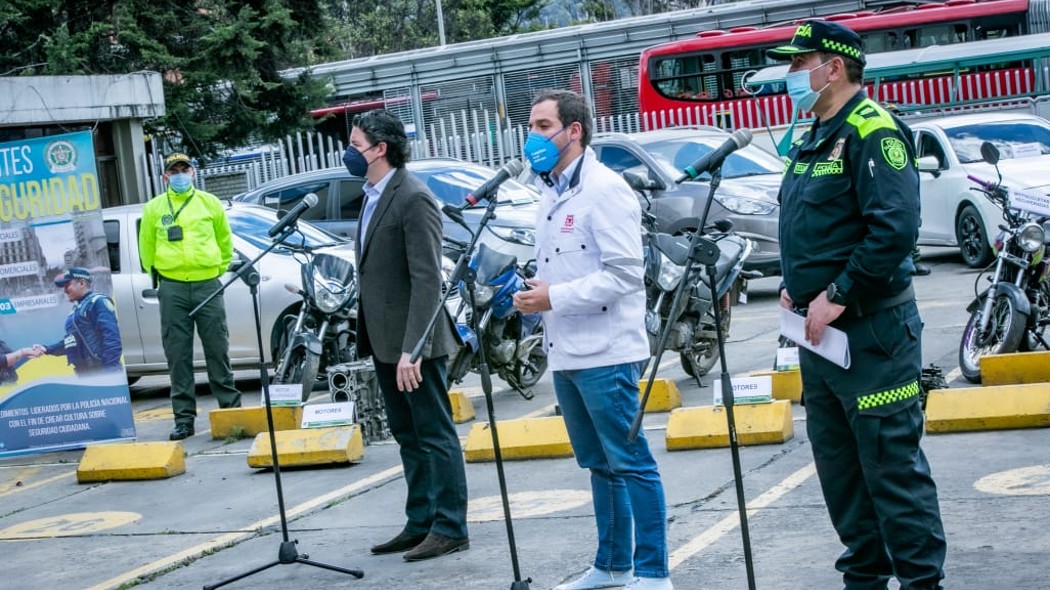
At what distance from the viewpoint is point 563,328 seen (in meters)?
5.76

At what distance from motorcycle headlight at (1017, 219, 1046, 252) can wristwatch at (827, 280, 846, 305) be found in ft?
17.9

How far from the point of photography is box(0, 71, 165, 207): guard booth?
1233cm

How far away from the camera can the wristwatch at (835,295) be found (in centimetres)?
480

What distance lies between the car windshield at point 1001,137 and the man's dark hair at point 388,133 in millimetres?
12058

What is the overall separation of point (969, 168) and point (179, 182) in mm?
9835

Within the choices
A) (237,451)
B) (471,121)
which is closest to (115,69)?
(471,121)

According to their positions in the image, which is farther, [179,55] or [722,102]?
[722,102]

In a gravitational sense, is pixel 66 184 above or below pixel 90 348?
above

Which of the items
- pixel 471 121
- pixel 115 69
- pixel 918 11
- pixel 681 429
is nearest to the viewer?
pixel 681 429

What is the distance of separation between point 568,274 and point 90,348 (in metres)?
6.27

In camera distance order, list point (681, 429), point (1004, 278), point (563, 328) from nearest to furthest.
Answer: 1. point (563, 328)
2. point (681, 429)
3. point (1004, 278)

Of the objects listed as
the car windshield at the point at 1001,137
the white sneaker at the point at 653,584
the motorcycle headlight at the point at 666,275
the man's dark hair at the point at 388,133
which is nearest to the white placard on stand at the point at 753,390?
the motorcycle headlight at the point at 666,275

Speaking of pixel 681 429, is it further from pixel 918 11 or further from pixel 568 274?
pixel 918 11

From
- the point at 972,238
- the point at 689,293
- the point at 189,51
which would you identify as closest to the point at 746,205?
the point at 972,238
